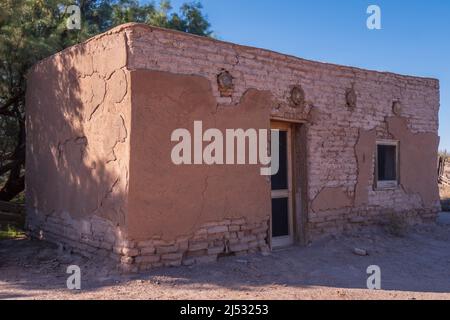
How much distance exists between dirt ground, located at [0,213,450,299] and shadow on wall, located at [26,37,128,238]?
0.70 meters

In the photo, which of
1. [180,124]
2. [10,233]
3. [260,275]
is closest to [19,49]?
[10,233]

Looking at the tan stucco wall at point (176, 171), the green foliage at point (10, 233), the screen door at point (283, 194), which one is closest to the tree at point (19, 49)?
the green foliage at point (10, 233)

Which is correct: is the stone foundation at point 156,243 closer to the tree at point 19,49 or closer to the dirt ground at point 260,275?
the dirt ground at point 260,275

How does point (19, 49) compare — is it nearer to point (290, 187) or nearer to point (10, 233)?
point (10, 233)

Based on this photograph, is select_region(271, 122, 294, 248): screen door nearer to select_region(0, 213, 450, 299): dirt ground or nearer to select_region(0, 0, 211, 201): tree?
select_region(0, 213, 450, 299): dirt ground

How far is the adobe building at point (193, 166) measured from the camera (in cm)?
554

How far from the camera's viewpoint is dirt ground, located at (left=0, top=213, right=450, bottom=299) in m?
4.90

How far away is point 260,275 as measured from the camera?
5750 millimetres

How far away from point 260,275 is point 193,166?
1612mm

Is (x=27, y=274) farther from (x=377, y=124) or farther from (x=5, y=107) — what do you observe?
(x=377, y=124)

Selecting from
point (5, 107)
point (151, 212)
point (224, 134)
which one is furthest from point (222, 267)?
point (5, 107)

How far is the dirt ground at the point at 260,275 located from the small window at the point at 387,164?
1.40 metres

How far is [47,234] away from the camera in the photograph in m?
7.30
